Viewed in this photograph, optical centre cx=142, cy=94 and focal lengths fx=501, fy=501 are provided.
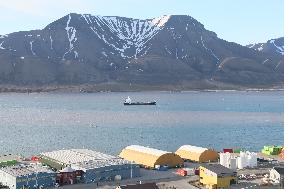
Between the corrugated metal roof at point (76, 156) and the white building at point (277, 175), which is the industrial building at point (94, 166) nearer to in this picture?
the corrugated metal roof at point (76, 156)

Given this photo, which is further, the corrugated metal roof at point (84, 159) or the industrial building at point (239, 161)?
the industrial building at point (239, 161)

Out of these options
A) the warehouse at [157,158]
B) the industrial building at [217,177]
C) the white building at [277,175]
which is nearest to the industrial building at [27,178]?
the warehouse at [157,158]

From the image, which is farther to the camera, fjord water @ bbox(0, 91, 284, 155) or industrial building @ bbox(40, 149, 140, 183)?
fjord water @ bbox(0, 91, 284, 155)

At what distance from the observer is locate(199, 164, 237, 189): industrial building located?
4588 cm

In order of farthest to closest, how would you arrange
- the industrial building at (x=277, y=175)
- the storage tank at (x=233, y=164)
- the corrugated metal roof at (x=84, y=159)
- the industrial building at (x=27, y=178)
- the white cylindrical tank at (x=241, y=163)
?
1. the white cylindrical tank at (x=241, y=163)
2. the storage tank at (x=233, y=164)
3. the corrugated metal roof at (x=84, y=159)
4. the industrial building at (x=277, y=175)
5. the industrial building at (x=27, y=178)

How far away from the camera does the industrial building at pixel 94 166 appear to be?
47938mm

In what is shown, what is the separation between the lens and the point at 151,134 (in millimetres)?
96375

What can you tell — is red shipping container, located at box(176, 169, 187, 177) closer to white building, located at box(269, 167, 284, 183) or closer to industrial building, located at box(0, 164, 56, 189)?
white building, located at box(269, 167, 284, 183)

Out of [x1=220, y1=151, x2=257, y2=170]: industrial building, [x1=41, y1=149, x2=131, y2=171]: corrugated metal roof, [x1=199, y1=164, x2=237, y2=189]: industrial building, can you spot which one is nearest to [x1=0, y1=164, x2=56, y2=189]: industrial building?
[x1=41, y1=149, x2=131, y2=171]: corrugated metal roof

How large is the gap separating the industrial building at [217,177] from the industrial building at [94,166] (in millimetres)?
7286

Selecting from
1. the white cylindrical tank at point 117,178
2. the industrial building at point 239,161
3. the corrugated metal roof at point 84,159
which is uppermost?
the corrugated metal roof at point 84,159

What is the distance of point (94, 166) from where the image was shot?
4903 centimetres

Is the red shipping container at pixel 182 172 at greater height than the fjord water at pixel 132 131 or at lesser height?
greater

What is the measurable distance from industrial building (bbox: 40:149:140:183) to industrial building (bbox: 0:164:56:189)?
1.66 m
